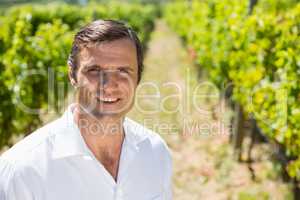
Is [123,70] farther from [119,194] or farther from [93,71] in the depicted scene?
[119,194]

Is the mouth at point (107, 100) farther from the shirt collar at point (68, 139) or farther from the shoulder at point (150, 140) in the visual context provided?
the shoulder at point (150, 140)

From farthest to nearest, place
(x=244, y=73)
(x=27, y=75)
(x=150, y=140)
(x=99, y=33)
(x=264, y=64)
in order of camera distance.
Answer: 1. (x=244, y=73)
2. (x=264, y=64)
3. (x=27, y=75)
4. (x=150, y=140)
5. (x=99, y=33)

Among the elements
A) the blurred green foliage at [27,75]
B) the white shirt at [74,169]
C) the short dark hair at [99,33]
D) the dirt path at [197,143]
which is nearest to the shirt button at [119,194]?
the white shirt at [74,169]

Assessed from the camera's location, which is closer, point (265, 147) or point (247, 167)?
point (247, 167)

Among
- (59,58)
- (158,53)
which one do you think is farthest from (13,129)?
(158,53)

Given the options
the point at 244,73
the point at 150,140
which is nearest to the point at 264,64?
the point at 244,73

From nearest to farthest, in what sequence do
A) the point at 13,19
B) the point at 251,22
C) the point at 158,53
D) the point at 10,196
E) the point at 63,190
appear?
the point at 10,196 → the point at 63,190 → the point at 251,22 → the point at 13,19 → the point at 158,53

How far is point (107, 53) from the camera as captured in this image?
5.19 ft

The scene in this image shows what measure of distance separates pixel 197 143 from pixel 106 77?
5947 millimetres

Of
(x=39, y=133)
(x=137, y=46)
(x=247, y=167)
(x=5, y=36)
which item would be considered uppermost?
(x=5, y=36)

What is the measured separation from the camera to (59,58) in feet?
17.9

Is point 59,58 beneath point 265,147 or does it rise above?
above

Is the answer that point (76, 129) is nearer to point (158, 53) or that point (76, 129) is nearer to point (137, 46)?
point (137, 46)

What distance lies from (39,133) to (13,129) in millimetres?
3692
